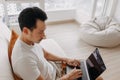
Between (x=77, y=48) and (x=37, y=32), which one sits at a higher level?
(x=37, y=32)

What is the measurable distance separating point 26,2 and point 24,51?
167 cm

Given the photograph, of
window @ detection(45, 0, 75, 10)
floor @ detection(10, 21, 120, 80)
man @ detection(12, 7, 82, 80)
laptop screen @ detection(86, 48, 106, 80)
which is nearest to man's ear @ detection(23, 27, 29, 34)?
man @ detection(12, 7, 82, 80)

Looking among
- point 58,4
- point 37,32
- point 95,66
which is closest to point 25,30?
point 37,32

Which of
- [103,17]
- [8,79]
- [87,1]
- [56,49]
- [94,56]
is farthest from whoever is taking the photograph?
[87,1]

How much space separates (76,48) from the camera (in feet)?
8.50

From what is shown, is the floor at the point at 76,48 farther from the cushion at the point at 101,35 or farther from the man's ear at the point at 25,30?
the man's ear at the point at 25,30

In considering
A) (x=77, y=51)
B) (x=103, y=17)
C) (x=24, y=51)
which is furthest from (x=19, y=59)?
(x=103, y=17)

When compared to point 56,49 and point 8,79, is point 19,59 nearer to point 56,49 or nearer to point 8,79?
point 8,79

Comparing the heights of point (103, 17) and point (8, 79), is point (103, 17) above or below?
below

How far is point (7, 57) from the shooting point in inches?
40.6

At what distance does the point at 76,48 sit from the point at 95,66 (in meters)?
1.42

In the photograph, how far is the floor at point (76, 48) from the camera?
7.08 feet

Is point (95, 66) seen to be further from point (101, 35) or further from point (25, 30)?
point (101, 35)

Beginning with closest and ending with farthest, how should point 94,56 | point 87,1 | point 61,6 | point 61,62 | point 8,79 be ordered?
point 8,79 → point 94,56 → point 61,62 → point 87,1 → point 61,6
